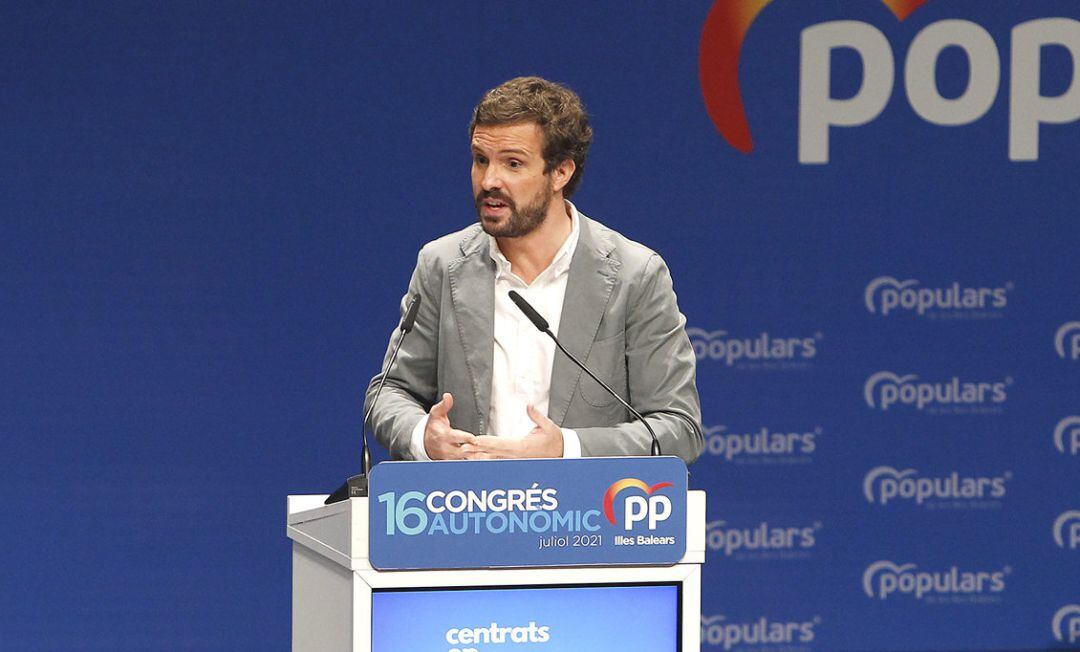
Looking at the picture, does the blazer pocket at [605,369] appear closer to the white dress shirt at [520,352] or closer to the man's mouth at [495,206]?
the white dress shirt at [520,352]

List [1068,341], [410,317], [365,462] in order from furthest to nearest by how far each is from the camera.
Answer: [1068,341] < [410,317] < [365,462]

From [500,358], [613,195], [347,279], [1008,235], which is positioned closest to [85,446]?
→ [347,279]

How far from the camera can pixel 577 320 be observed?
305 centimetres

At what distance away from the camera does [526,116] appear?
3.02 metres

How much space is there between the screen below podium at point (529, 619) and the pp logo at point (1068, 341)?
122 inches

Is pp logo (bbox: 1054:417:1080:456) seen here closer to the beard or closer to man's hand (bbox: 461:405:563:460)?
the beard

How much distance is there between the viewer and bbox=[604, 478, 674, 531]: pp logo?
247cm

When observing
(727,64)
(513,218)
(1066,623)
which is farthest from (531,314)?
(1066,623)

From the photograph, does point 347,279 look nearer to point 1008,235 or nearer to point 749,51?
point 749,51

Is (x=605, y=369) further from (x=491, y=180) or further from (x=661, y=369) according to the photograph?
(x=491, y=180)

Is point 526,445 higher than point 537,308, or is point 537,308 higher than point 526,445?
point 537,308

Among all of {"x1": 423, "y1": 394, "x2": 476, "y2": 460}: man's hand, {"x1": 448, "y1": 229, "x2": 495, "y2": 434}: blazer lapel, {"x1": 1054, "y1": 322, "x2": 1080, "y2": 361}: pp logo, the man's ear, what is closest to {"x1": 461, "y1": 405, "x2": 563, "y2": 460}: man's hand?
{"x1": 423, "y1": 394, "x2": 476, "y2": 460}: man's hand

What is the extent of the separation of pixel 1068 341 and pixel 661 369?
2631 millimetres

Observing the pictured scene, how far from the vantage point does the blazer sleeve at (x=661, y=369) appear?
297 centimetres
